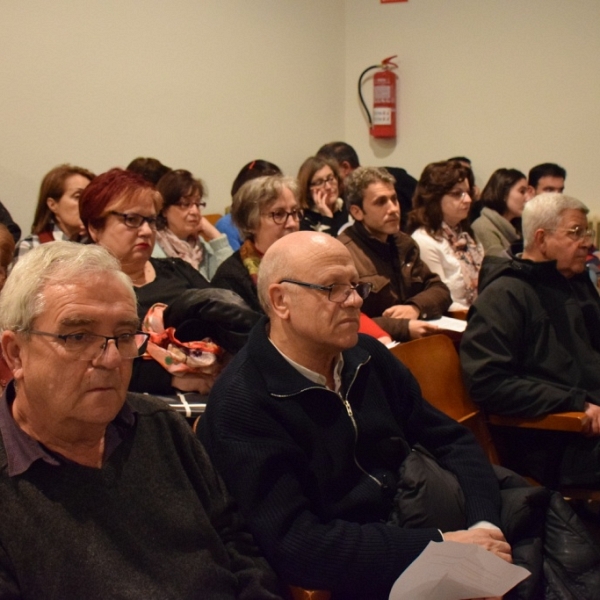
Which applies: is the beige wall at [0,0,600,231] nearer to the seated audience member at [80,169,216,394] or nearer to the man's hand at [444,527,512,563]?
the seated audience member at [80,169,216,394]

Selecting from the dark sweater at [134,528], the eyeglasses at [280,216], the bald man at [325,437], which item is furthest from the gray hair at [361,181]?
the dark sweater at [134,528]

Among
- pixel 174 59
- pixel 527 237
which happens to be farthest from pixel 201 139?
pixel 527 237

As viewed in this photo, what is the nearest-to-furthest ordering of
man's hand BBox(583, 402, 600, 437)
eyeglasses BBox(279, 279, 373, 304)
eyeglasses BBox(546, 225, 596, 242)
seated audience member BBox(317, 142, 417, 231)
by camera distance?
eyeglasses BBox(279, 279, 373, 304)
man's hand BBox(583, 402, 600, 437)
eyeglasses BBox(546, 225, 596, 242)
seated audience member BBox(317, 142, 417, 231)

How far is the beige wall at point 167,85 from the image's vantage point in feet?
14.0

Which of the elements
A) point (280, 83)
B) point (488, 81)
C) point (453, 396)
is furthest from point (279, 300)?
point (488, 81)

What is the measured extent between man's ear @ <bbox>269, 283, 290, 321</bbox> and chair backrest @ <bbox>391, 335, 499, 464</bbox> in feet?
1.88

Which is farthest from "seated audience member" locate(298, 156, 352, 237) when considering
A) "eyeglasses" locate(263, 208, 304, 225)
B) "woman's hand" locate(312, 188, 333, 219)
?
"eyeglasses" locate(263, 208, 304, 225)

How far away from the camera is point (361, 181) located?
3793mm

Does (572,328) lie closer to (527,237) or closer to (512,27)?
(527,237)

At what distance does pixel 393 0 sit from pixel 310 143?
1.40m

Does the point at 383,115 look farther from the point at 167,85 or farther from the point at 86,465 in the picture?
the point at 86,465

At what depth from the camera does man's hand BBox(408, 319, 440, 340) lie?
122 inches

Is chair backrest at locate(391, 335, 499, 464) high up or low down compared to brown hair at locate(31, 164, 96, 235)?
down

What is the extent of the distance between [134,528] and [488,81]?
5.70 meters
